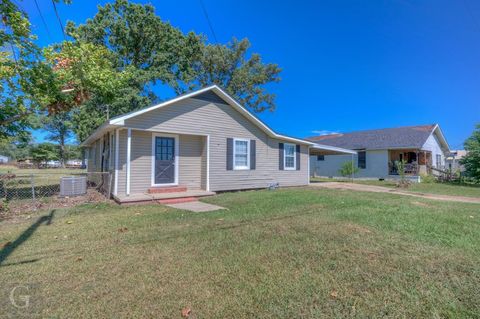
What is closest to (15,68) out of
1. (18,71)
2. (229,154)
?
Answer: (18,71)

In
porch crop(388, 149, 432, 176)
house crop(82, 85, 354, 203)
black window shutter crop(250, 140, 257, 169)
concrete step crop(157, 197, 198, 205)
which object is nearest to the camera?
concrete step crop(157, 197, 198, 205)

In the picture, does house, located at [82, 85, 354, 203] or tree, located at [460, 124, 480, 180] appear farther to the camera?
tree, located at [460, 124, 480, 180]

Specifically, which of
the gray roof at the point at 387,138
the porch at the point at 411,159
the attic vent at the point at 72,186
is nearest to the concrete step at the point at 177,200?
the attic vent at the point at 72,186

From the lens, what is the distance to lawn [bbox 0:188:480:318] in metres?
2.58

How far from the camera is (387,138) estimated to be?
22.2 metres

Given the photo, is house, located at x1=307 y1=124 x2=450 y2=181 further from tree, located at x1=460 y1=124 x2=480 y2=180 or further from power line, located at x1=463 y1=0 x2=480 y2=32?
power line, located at x1=463 y1=0 x2=480 y2=32

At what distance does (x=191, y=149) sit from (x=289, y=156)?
18.9 ft

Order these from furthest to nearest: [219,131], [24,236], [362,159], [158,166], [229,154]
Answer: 1. [362,159]
2. [229,154]
3. [219,131]
4. [158,166]
5. [24,236]

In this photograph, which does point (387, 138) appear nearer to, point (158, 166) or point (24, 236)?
point (158, 166)

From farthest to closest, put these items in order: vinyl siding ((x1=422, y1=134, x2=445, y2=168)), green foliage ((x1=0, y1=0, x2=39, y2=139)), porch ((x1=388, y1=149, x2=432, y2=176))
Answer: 1. vinyl siding ((x1=422, y1=134, x2=445, y2=168))
2. porch ((x1=388, y1=149, x2=432, y2=176))
3. green foliage ((x1=0, y1=0, x2=39, y2=139))

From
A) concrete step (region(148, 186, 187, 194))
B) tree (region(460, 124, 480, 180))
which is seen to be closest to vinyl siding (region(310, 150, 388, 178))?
tree (region(460, 124, 480, 180))

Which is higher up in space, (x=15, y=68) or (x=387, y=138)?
(x=15, y=68)

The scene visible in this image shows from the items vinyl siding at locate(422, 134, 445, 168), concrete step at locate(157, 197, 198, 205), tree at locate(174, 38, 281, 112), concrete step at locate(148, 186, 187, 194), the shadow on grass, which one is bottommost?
the shadow on grass

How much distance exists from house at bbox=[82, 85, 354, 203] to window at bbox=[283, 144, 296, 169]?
0.71ft
